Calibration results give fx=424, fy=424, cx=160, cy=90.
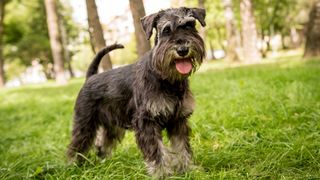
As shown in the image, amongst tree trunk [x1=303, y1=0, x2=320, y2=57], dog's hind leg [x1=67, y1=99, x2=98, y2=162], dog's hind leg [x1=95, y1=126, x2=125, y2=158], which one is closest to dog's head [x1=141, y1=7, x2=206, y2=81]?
dog's hind leg [x1=67, y1=99, x2=98, y2=162]

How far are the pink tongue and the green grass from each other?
0.97 meters

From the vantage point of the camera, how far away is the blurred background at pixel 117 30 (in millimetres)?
16406

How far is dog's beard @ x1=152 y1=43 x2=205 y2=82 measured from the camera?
12.5 ft

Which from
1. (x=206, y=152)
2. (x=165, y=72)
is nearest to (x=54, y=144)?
(x=206, y=152)

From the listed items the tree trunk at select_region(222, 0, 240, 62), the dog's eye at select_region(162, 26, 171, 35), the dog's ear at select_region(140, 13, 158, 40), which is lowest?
the tree trunk at select_region(222, 0, 240, 62)

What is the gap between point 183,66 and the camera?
3912mm

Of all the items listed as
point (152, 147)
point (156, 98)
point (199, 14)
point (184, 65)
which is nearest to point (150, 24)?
point (199, 14)

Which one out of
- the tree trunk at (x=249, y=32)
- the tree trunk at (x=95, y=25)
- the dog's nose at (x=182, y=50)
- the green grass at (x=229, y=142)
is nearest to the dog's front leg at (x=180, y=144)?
the green grass at (x=229, y=142)

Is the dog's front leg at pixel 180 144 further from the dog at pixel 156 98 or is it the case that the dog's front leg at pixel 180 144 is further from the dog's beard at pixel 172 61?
the dog's beard at pixel 172 61

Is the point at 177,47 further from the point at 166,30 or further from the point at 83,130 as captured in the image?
the point at 83,130

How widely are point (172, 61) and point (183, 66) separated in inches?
4.8

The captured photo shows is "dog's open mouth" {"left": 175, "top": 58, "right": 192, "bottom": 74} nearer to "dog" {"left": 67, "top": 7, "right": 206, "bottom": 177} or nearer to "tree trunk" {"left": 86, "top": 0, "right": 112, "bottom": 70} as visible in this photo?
"dog" {"left": 67, "top": 7, "right": 206, "bottom": 177}

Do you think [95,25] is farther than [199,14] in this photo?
Yes

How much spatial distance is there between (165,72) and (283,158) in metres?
1.48
